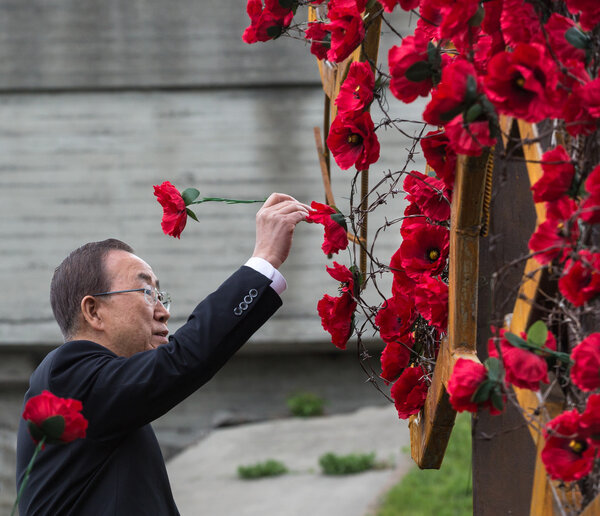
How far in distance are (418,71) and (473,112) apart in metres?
0.13

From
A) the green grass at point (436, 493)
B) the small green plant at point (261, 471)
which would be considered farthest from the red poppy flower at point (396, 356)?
the small green plant at point (261, 471)

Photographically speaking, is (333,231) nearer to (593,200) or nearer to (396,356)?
(396,356)

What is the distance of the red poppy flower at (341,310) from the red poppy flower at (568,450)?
0.51 meters

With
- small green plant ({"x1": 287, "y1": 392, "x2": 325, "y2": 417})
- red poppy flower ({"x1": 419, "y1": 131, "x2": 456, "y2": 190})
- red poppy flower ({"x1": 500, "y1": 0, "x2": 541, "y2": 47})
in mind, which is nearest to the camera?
red poppy flower ({"x1": 500, "y1": 0, "x2": 541, "y2": 47})

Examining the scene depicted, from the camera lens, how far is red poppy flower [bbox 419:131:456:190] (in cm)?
121

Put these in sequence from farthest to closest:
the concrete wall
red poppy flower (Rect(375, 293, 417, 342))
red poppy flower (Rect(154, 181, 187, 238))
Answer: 1. the concrete wall
2. red poppy flower (Rect(154, 181, 187, 238))
3. red poppy flower (Rect(375, 293, 417, 342))

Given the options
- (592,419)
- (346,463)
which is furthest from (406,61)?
(346,463)

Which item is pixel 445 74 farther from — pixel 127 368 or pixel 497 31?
pixel 127 368

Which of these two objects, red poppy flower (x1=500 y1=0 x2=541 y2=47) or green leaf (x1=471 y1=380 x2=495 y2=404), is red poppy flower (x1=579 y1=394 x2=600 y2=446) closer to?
green leaf (x1=471 y1=380 x2=495 y2=404)

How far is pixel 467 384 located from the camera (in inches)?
38.9

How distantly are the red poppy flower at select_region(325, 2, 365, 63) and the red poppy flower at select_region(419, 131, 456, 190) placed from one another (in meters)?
0.18

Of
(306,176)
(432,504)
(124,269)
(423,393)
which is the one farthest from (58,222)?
(423,393)

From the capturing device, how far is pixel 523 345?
3.13 ft

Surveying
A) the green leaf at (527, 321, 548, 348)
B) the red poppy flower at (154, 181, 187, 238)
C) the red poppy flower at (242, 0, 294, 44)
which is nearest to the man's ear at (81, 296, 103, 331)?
the red poppy flower at (154, 181, 187, 238)
